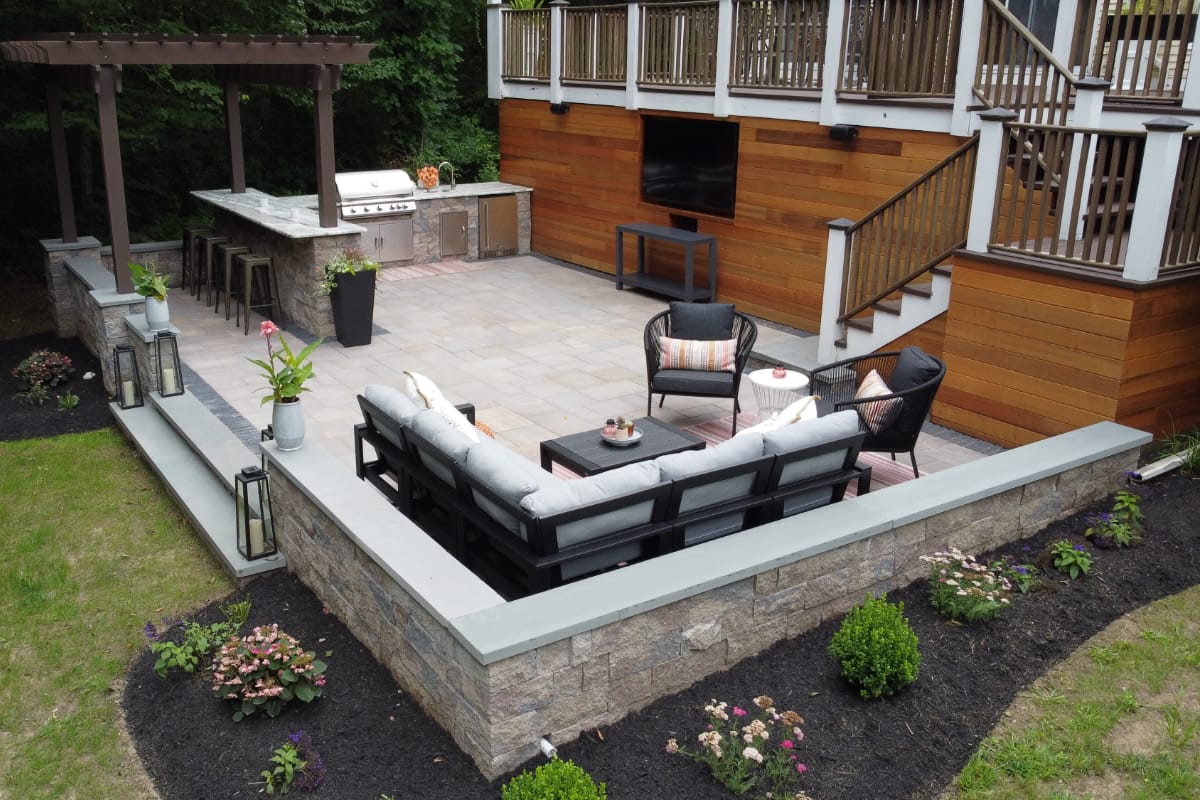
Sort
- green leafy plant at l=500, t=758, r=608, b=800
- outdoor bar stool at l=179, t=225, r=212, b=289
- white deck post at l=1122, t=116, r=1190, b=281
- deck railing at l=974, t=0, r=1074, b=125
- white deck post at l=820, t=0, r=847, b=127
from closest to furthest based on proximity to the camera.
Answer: green leafy plant at l=500, t=758, r=608, b=800 < white deck post at l=1122, t=116, r=1190, b=281 < deck railing at l=974, t=0, r=1074, b=125 < white deck post at l=820, t=0, r=847, b=127 < outdoor bar stool at l=179, t=225, r=212, b=289

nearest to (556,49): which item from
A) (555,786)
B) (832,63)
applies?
(832,63)

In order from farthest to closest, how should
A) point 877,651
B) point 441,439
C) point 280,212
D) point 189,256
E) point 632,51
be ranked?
point 632,51
point 189,256
point 280,212
point 441,439
point 877,651

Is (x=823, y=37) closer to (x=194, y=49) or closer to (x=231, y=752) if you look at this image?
(x=194, y=49)

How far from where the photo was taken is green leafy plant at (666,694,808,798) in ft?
12.0

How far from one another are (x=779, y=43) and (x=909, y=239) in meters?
3.27

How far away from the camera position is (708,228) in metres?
11.3

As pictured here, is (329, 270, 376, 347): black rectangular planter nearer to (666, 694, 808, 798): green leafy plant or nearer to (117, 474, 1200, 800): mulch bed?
(117, 474, 1200, 800): mulch bed

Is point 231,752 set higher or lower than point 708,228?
lower

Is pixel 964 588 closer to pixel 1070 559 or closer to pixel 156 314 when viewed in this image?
pixel 1070 559

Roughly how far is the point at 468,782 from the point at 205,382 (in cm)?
569

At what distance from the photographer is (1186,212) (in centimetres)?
637

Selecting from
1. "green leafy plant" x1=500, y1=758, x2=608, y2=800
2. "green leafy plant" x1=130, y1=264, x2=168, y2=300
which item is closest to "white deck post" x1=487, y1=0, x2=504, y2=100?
"green leafy plant" x1=130, y1=264, x2=168, y2=300

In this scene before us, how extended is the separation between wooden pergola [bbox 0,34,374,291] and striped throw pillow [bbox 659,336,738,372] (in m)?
3.97

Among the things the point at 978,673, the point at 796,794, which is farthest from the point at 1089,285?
the point at 796,794
